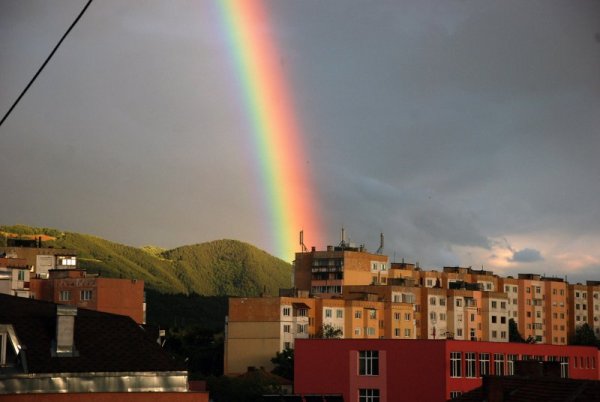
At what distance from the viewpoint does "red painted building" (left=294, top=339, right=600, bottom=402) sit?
5850 cm

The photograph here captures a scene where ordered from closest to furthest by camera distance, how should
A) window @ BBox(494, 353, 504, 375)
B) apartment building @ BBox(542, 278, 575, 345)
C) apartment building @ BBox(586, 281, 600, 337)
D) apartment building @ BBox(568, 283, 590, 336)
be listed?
window @ BBox(494, 353, 504, 375) → apartment building @ BBox(542, 278, 575, 345) → apartment building @ BBox(568, 283, 590, 336) → apartment building @ BBox(586, 281, 600, 337)

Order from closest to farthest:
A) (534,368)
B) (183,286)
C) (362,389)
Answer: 1. (534,368)
2. (362,389)
3. (183,286)

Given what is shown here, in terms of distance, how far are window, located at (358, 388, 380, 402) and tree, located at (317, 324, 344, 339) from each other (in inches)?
1757

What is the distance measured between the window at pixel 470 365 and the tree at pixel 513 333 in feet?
256

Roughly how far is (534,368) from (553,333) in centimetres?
11483

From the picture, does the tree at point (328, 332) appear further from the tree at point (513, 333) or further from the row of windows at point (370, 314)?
the tree at point (513, 333)

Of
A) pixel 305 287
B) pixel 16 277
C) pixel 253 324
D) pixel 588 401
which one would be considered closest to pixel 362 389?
pixel 588 401

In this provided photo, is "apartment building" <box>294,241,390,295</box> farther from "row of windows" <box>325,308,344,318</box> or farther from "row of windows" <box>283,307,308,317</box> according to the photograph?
"row of windows" <box>283,307,308,317</box>

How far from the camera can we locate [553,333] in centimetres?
15238

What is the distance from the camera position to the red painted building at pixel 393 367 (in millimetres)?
58500

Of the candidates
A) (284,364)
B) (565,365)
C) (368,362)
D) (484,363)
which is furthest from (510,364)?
(284,364)

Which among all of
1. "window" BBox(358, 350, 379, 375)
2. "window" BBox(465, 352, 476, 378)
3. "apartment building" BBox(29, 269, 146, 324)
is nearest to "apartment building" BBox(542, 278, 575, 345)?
"apartment building" BBox(29, 269, 146, 324)

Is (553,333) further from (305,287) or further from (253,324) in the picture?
(253,324)

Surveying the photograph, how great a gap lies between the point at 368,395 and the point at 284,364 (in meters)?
31.9
